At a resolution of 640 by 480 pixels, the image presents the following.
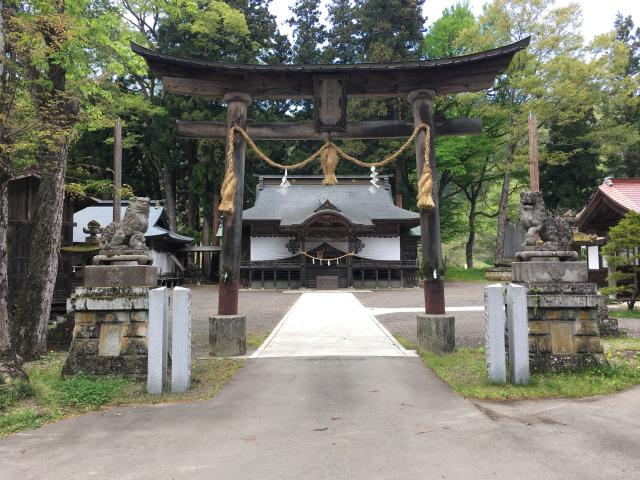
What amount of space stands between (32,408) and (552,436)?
16.2 ft

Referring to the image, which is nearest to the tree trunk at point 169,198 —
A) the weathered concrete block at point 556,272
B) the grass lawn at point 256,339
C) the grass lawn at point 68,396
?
the grass lawn at point 256,339

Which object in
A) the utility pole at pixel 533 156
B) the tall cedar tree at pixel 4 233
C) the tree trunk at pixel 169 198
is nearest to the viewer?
the tall cedar tree at pixel 4 233

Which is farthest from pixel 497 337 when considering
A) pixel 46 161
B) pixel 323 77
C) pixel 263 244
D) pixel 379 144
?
pixel 379 144

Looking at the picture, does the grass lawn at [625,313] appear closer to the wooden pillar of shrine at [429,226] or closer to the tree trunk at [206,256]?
the wooden pillar of shrine at [429,226]

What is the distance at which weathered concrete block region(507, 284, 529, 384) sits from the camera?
4965mm

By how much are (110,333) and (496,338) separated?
469 cm

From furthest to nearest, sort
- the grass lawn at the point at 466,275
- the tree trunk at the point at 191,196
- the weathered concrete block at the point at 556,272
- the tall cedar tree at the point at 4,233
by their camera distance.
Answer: the tree trunk at the point at 191,196 < the grass lawn at the point at 466,275 < the weathered concrete block at the point at 556,272 < the tall cedar tree at the point at 4,233

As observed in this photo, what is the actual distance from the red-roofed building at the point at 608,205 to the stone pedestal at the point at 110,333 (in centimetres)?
1615

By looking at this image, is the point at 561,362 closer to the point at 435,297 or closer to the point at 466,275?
the point at 435,297

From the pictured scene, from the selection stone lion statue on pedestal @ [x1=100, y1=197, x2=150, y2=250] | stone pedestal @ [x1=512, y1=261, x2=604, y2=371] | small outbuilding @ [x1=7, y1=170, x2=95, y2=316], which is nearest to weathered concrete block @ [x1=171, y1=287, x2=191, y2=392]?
stone lion statue on pedestal @ [x1=100, y1=197, x2=150, y2=250]

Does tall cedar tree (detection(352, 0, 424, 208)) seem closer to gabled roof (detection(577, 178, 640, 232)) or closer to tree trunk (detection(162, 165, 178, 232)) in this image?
gabled roof (detection(577, 178, 640, 232))

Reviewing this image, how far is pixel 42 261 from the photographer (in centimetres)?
717

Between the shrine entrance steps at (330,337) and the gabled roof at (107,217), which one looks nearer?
the shrine entrance steps at (330,337)

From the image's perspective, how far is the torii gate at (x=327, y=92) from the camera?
713 centimetres
